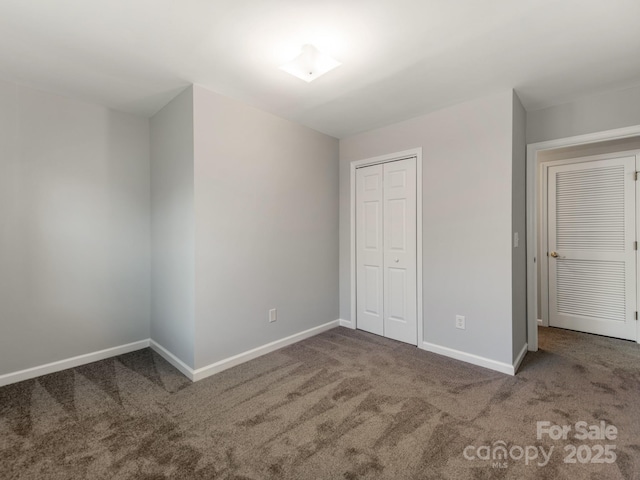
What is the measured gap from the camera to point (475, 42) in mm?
1960

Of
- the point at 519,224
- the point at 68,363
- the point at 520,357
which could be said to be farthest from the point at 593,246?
the point at 68,363

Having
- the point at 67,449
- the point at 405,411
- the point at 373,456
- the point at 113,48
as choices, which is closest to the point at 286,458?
the point at 373,456

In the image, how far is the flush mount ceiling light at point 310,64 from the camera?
2.02m

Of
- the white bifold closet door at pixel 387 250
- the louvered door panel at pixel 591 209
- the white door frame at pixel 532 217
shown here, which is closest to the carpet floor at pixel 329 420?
the white door frame at pixel 532 217

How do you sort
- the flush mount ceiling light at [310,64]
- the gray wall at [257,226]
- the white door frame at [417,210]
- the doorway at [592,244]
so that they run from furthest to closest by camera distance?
the doorway at [592,244] < the white door frame at [417,210] < the gray wall at [257,226] < the flush mount ceiling light at [310,64]

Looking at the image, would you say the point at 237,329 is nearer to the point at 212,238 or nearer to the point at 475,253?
the point at 212,238

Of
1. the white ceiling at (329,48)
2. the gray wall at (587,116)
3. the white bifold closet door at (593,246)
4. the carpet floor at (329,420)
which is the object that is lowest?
the carpet floor at (329,420)

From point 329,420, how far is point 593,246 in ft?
12.0

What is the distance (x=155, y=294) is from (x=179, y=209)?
1043mm

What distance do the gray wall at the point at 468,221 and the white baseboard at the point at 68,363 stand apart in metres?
2.99

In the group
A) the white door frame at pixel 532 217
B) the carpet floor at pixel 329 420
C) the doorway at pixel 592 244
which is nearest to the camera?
the carpet floor at pixel 329 420

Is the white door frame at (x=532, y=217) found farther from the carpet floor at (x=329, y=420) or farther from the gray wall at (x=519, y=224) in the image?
the carpet floor at (x=329, y=420)

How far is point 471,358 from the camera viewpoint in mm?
2842

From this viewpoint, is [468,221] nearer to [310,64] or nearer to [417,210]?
[417,210]
